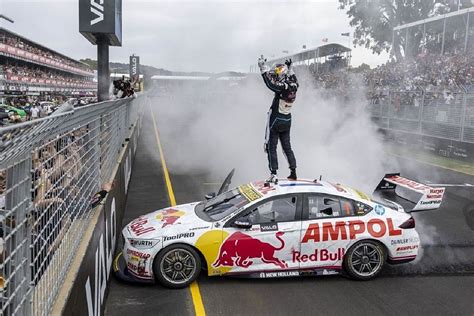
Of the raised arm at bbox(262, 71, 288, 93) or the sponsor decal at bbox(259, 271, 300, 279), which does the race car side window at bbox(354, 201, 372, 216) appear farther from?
the raised arm at bbox(262, 71, 288, 93)

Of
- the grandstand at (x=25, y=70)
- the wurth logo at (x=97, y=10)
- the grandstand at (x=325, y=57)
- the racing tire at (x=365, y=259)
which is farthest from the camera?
the grandstand at (x=325, y=57)

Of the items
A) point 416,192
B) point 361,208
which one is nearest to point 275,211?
point 361,208

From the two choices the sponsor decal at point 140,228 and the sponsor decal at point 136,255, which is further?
the sponsor decal at point 140,228

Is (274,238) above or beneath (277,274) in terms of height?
above

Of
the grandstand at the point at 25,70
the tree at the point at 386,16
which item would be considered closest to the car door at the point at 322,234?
the tree at the point at 386,16

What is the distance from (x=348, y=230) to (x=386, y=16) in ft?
65.4

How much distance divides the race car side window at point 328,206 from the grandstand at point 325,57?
18.6 meters

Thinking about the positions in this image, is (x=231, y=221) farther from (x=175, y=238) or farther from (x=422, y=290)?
(x=422, y=290)

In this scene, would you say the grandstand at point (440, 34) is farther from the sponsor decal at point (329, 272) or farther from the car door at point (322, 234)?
the sponsor decal at point (329, 272)

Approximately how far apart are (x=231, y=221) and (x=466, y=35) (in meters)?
24.5

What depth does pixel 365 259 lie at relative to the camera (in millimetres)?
6375

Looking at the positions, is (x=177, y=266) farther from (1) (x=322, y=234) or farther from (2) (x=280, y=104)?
(2) (x=280, y=104)

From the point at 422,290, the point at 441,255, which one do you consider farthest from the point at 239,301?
the point at 441,255

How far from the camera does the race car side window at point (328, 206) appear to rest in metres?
6.35
